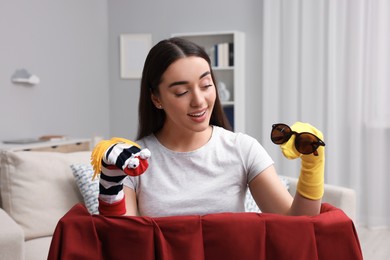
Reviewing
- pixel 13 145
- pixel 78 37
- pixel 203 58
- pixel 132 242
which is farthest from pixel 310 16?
pixel 132 242

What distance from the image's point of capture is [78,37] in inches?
191

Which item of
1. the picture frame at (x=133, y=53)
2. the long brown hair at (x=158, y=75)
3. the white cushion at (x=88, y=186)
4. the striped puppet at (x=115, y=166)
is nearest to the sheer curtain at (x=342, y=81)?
the picture frame at (x=133, y=53)

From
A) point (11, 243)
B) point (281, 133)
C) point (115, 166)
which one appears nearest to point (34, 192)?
point (11, 243)

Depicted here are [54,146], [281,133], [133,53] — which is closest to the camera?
[281,133]

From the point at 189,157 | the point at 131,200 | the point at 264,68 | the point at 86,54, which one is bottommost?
the point at 131,200

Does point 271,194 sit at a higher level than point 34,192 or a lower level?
higher

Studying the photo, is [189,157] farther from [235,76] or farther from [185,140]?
[235,76]

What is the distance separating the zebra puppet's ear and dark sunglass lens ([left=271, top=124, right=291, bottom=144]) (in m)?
0.28

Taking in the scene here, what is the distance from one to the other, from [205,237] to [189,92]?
410 millimetres

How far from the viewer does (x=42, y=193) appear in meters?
2.27

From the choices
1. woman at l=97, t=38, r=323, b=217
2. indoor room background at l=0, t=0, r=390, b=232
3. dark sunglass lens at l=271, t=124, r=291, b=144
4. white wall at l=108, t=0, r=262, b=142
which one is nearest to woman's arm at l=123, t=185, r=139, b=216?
woman at l=97, t=38, r=323, b=217

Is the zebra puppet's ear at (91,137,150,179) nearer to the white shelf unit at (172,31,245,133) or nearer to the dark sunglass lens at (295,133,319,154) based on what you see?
the dark sunglass lens at (295,133,319,154)

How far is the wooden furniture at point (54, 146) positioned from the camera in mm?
3643

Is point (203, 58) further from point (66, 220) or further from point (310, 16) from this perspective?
point (310, 16)
